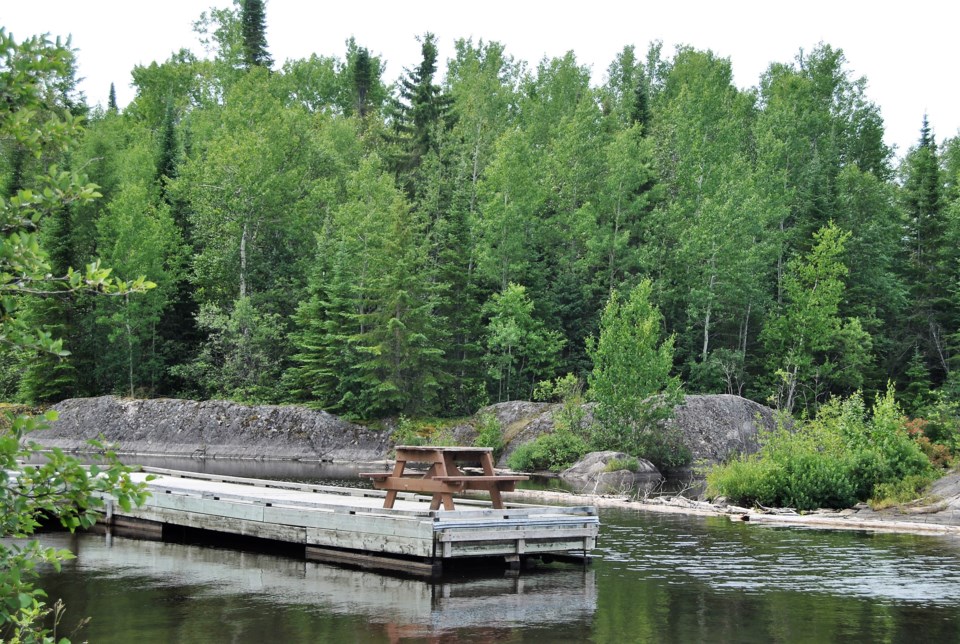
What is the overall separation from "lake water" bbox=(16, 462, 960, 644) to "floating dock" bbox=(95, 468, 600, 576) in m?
0.49

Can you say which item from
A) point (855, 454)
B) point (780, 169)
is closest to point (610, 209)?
point (780, 169)

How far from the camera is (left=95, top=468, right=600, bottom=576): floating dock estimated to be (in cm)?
1630

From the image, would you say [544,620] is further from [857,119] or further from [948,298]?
[857,119]

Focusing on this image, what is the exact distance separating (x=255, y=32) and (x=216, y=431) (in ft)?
133

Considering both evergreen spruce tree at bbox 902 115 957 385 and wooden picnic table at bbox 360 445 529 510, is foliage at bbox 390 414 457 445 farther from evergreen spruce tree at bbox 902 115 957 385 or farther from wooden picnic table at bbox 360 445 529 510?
evergreen spruce tree at bbox 902 115 957 385

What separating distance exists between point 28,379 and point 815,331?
43.0m

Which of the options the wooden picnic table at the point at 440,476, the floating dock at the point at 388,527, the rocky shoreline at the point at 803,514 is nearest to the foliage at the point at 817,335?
the rocky shoreline at the point at 803,514

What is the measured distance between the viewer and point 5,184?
50438 millimetres

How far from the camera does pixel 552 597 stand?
15016 millimetres

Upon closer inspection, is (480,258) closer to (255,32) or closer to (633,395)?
(633,395)

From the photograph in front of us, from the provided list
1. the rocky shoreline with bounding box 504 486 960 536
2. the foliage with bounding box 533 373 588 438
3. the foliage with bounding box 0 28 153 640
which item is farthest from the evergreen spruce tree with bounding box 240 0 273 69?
the foliage with bounding box 0 28 153 640

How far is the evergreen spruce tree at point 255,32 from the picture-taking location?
242 ft

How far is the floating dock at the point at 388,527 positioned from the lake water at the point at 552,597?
0.49 m

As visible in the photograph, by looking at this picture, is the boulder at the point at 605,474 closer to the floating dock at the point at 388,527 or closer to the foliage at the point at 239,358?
the floating dock at the point at 388,527
